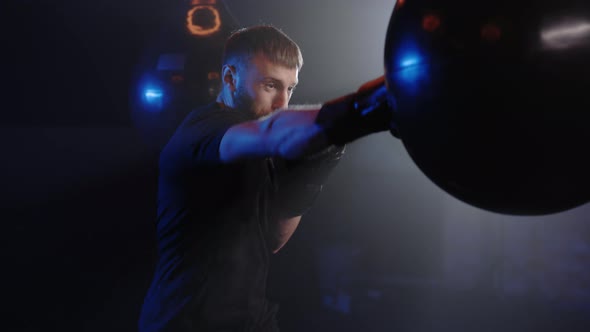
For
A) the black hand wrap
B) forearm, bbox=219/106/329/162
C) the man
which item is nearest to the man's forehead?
the man

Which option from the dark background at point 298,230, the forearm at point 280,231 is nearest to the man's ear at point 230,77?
the forearm at point 280,231

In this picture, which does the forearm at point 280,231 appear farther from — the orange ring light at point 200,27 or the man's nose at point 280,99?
the orange ring light at point 200,27

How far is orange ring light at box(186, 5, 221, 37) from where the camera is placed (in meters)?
1.81

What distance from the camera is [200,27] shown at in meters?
1.83

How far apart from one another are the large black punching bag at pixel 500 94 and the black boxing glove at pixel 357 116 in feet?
0.33

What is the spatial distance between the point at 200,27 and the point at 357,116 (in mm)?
1310

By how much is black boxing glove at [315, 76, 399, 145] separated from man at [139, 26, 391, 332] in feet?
0.70

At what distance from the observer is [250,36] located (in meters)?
1.40

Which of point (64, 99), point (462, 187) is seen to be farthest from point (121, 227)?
point (462, 187)

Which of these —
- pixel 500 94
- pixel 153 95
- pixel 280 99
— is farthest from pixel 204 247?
pixel 500 94

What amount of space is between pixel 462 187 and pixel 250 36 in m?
0.99

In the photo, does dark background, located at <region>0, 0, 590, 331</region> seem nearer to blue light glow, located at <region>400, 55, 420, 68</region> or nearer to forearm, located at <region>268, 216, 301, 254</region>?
forearm, located at <region>268, 216, 301, 254</region>

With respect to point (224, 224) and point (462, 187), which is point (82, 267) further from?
point (462, 187)

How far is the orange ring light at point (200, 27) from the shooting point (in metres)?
1.81
